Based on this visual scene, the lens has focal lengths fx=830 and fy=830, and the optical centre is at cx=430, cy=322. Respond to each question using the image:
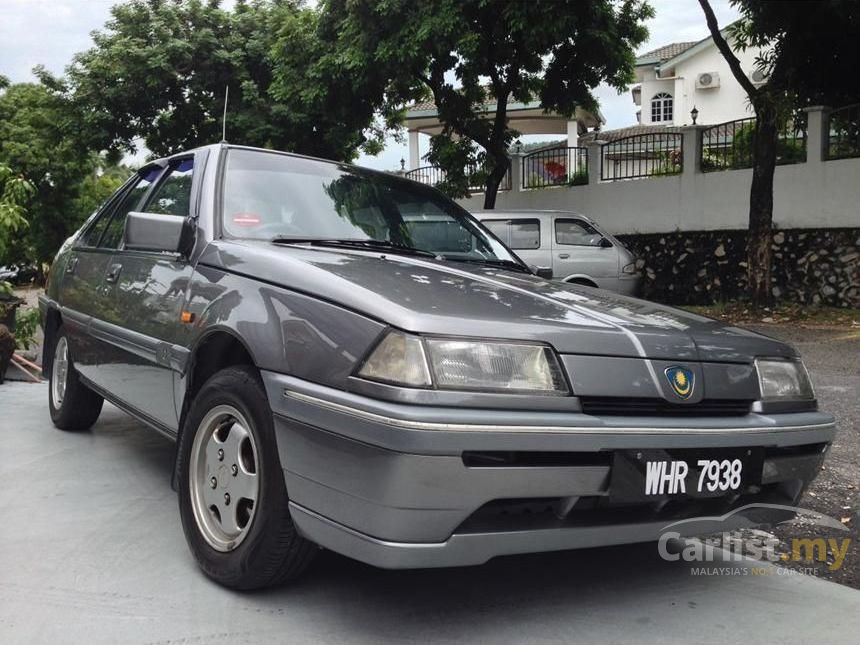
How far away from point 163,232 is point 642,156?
43.7 ft

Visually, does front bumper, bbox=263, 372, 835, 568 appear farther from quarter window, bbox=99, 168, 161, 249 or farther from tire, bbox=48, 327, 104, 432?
tire, bbox=48, 327, 104, 432

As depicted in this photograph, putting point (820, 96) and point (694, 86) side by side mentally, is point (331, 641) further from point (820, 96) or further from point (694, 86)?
point (694, 86)

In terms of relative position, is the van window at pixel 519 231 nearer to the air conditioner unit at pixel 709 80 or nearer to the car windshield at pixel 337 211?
the car windshield at pixel 337 211

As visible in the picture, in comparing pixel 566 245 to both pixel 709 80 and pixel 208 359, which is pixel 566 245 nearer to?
pixel 208 359

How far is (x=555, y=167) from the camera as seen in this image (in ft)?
57.5

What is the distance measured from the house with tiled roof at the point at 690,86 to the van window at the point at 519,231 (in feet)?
93.2

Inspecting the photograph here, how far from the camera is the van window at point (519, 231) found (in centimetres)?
1180

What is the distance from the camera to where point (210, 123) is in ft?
72.0

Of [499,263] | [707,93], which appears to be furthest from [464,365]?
[707,93]

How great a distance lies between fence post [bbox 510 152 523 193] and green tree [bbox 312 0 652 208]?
1.80 meters

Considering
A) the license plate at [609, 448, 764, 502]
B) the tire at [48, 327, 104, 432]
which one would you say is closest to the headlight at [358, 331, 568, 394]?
the license plate at [609, 448, 764, 502]

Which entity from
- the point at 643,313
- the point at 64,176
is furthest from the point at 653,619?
the point at 64,176

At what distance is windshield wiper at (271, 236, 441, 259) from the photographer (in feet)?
10.4

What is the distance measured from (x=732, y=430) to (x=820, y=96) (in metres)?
12.4
